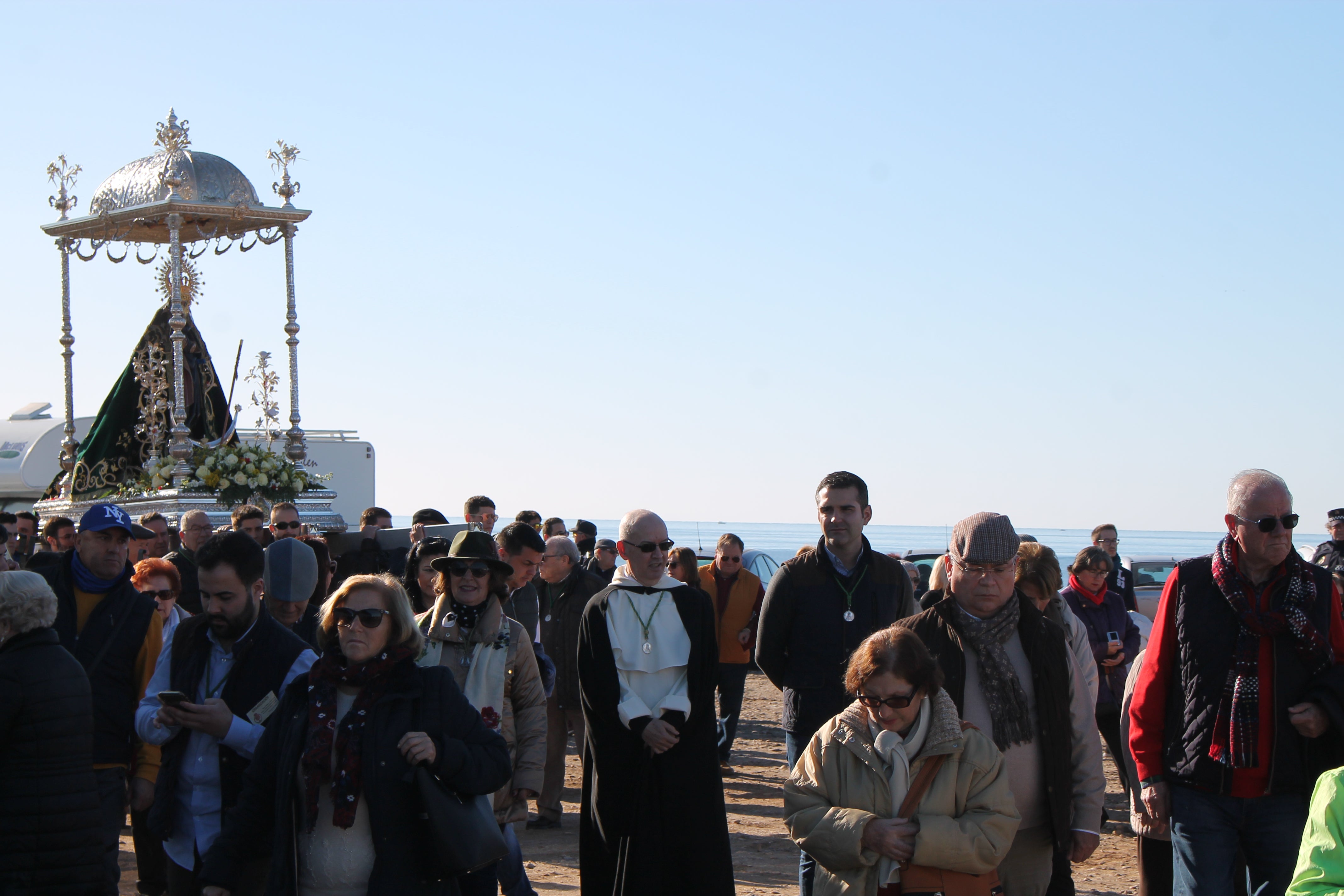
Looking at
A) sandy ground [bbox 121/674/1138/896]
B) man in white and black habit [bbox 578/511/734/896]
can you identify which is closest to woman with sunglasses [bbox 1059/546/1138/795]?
sandy ground [bbox 121/674/1138/896]

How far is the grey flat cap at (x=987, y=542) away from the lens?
466cm

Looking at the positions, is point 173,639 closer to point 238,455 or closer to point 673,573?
point 673,573

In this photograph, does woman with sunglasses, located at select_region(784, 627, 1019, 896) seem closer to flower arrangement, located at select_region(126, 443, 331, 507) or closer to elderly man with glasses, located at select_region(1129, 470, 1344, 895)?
elderly man with glasses, located at select_region(1129, 470, 1344, 895)

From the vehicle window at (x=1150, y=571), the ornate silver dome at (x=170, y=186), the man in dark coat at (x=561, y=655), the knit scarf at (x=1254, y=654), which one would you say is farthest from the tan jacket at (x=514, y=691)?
the vehicle window at (x=1150, y=571)

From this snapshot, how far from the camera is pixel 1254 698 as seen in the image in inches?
189

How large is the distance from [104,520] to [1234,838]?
4960 millimetres

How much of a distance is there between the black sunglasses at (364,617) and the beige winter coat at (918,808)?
56.9 inches

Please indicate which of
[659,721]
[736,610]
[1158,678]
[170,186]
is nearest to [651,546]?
[659,721]

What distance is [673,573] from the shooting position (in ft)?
42.3

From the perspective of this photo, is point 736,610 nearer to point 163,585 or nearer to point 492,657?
point 163,585

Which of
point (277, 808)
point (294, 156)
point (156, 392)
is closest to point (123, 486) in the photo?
point (156, 392)

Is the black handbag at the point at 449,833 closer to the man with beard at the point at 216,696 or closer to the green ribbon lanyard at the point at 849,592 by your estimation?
the man with beard at the point at 216,696

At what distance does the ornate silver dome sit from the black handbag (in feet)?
40.4

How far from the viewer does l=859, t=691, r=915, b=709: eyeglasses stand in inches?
163
